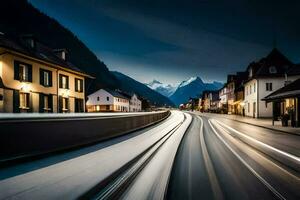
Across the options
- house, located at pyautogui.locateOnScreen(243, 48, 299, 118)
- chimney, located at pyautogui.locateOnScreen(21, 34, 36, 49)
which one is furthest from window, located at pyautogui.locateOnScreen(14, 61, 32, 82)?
house, located at pyautogui.locateOnScreen(243, 48, 299, 118)

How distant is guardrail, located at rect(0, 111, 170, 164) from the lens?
7.26 meters

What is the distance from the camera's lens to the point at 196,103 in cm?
17388

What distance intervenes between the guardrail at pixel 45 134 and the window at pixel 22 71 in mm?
14099

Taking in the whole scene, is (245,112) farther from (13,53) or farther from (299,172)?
(299,172)

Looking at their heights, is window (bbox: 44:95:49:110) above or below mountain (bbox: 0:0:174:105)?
below

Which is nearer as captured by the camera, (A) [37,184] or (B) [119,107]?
(A) [37,184]

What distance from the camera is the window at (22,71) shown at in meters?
25.2

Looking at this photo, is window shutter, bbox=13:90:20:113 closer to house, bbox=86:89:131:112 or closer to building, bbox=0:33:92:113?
building, bbox=0:33:92:113

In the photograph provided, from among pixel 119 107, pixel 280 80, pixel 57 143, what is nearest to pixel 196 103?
pixel 119 107

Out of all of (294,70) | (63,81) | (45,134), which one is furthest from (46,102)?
(294,70)

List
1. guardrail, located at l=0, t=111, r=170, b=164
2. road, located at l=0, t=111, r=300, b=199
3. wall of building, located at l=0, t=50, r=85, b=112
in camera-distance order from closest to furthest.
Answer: road, located at l=0, t=111, r=300, b=199, guardrail, located at l=0, t=111, r=170, b=164, wall of building, located at l=0, t=50, r=85, b=112

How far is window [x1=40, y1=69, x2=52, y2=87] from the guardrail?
17376 mm

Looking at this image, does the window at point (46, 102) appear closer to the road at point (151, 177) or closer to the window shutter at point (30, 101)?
the window shutter at point (30, 101)

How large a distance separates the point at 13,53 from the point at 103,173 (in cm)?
2066
